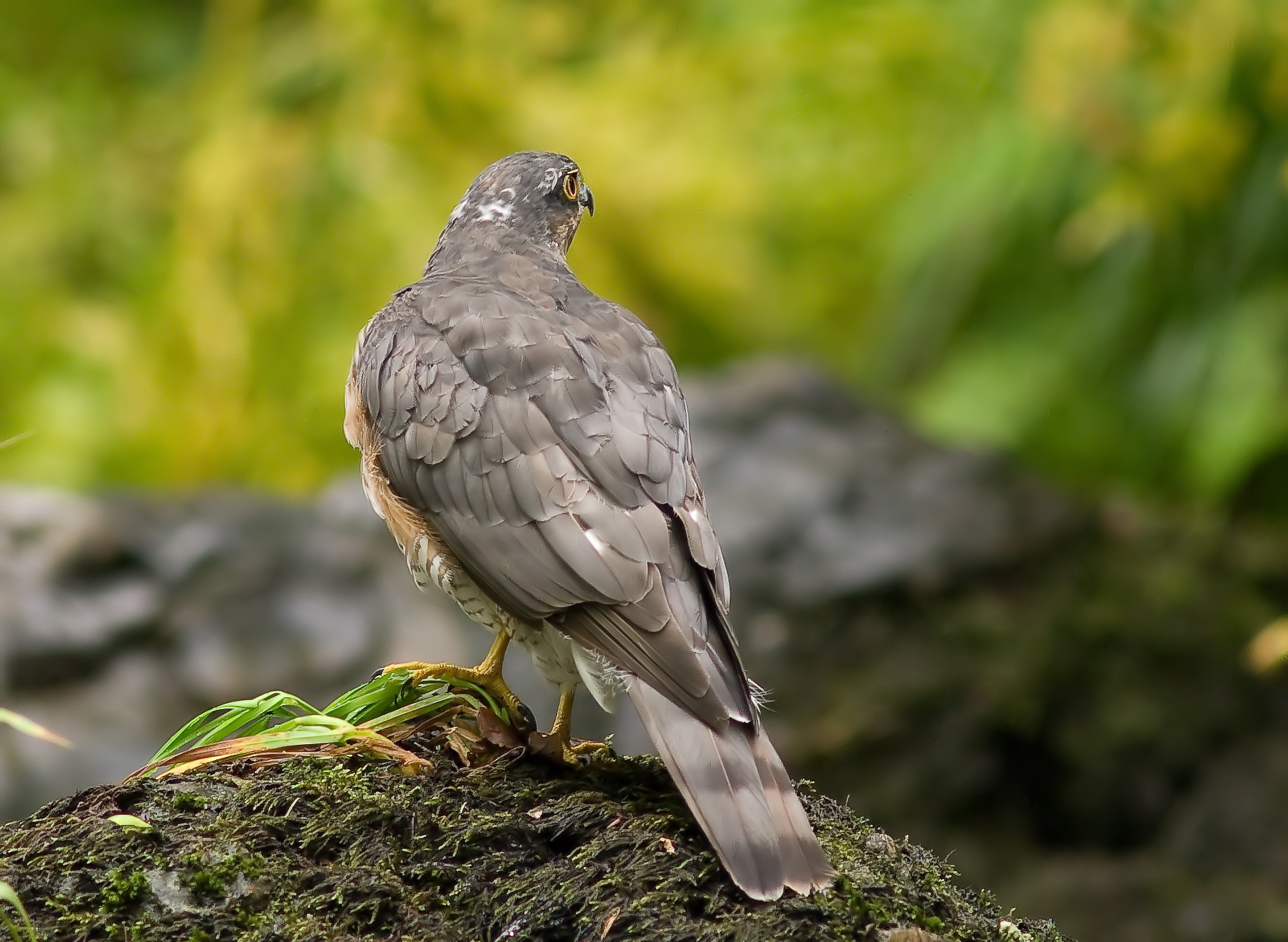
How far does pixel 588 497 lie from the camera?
265 cm

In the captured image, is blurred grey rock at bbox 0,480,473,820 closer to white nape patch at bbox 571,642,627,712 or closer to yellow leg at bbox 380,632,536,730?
yellow leg at bbox 380,632,536,730

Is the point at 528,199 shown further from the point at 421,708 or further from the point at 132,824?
the point at 132,824

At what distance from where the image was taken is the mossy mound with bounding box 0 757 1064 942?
2.19m

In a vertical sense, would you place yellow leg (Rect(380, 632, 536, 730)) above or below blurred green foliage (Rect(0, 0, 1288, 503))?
below

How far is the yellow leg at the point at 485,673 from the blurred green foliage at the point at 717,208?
382 centimetres

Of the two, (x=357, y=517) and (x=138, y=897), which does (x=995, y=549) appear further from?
(x=138, y=897)

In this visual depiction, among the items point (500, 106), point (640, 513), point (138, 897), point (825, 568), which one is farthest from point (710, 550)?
point (500, 106)

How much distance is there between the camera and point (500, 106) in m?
6.90

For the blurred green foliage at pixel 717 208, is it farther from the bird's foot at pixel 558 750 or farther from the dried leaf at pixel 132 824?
the dried leaf at pixel 132 824

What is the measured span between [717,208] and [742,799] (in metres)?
5.03

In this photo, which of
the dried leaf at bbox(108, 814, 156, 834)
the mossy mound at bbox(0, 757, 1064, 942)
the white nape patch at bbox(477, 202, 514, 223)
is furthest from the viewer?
the white nape patch at bbox(477, 202, 514, 223)

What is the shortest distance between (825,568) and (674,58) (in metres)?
3.20

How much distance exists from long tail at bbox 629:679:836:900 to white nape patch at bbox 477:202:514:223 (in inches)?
64.3

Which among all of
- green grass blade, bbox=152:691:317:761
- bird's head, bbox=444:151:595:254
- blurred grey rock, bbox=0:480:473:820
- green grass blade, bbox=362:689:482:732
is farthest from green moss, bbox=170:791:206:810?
blurred grey rock, bbox=0:480:473:820
